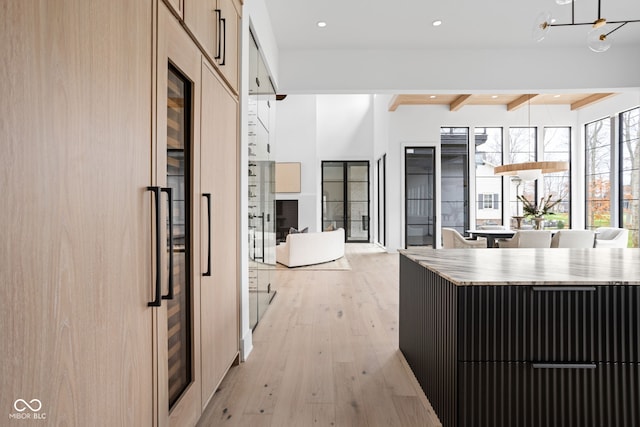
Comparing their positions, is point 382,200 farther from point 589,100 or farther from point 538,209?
point 589,100

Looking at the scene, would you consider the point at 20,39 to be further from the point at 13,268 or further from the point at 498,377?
the point at 498,377

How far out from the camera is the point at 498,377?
1.53 m

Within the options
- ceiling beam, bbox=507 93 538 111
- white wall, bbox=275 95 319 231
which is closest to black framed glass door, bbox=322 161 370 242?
white wall, bbox=275 95 319 231

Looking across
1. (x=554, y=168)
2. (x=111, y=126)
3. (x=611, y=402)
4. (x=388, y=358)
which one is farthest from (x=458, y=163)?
(x=111, y=126)

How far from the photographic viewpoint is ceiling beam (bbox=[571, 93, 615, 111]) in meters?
7.18

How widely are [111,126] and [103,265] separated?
0.38m

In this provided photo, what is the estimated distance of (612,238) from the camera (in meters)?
5.62

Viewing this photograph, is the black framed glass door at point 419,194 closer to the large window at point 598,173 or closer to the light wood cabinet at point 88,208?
the large window at point 598,173

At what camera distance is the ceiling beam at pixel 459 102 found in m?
7.36

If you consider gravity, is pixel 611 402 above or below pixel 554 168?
below

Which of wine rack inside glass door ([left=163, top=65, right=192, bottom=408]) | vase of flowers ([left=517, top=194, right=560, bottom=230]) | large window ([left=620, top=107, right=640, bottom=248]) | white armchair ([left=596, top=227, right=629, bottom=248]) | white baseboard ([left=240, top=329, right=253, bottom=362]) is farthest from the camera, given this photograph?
large window ([left=620, top=107, right=640, bottom=248])

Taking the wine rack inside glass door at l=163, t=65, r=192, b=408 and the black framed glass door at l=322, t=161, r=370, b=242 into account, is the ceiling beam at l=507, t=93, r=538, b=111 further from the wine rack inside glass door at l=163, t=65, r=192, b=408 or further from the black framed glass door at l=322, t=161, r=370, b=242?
the wine rack inside glass door at l=163, t=65, r=192, b=408

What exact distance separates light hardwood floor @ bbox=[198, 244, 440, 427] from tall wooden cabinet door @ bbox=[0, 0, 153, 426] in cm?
94

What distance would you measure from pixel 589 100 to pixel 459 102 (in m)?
2.61
